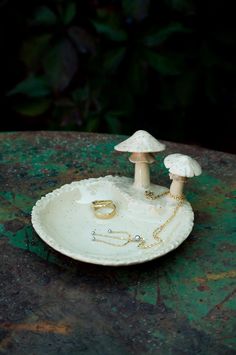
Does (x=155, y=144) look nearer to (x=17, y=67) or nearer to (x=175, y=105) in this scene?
(x=175, y=105)

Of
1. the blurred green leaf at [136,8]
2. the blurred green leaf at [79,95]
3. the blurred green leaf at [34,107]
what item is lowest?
the blurred green leaf at [34,107]

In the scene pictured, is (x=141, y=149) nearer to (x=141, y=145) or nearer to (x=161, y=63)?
(x=141, y=145)

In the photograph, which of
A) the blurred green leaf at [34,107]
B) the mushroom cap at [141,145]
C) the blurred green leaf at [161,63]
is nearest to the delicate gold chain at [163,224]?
the mushroom cap at [141,145]

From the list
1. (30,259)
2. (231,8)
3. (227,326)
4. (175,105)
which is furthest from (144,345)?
(231,8)

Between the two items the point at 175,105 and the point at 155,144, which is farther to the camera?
the point at 175,105

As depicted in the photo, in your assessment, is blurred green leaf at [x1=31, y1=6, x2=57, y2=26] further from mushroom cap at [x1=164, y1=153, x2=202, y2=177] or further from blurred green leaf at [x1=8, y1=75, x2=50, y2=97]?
mushroom cap at [x1=164, y1=153, x2=202, y2=177]

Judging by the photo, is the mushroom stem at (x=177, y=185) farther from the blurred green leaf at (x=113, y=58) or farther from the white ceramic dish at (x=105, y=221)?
the blurred green leaf at (x=113, y=58)
